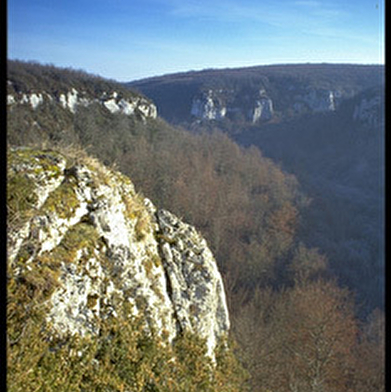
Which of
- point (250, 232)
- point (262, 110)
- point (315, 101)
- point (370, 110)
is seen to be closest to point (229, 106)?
point (262, 110)

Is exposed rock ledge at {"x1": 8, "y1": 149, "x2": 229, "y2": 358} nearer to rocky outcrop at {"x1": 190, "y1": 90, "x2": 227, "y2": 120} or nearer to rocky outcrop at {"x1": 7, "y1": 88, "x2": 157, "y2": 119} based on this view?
rocky outcrop at {"x1": 7, "y1": 88, "x2": 157, "y2": 119}

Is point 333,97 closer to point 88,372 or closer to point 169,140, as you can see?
point 169,140

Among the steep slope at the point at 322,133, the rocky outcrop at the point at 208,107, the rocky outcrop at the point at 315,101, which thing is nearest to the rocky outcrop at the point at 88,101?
the steep slope at the point at 322,133

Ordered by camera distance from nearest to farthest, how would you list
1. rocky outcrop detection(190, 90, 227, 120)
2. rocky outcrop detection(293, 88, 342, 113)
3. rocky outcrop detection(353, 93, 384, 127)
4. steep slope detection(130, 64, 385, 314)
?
steep slope detection(130, 64, 385, 314)
rocky outcrop detection(353, 93, 384, 127)
rocky outcrop detection(190, 90, 227, 120)
rocky outcrop detection(293, 88, 342, 113)

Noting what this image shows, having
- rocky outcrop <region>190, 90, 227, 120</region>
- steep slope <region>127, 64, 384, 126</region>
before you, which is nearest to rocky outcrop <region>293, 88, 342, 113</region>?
steep slope <region>127, 64, 384, 126</region>

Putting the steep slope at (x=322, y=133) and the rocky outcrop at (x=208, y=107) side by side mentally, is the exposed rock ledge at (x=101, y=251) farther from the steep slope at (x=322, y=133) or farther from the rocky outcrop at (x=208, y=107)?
the rocky outcrop at (x=208, y=107)
